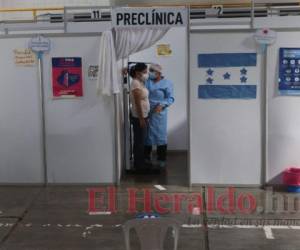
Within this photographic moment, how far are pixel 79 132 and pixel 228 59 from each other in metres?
2.13

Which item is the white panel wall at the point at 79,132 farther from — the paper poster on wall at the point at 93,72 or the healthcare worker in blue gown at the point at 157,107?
the healthcare worker in blue gown at the point at 157,107

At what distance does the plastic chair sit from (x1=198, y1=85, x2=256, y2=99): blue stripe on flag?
331cm

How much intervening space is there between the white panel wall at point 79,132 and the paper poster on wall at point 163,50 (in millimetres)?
2177

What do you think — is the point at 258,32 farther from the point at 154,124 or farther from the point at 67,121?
the point at 67,121

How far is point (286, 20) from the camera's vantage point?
6.93 metres

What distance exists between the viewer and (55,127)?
6.39 m

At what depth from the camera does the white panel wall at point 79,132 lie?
6234mm

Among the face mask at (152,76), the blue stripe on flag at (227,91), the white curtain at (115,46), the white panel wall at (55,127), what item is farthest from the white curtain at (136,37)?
the face mask at (152,76)

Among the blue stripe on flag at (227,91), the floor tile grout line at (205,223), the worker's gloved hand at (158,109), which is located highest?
the blue stripe on flag at (227,91)

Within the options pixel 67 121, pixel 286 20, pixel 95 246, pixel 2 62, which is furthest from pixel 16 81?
pixel 286 20

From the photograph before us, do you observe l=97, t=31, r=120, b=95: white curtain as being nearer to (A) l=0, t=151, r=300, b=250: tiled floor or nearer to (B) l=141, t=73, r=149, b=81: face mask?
(B) l=141, t=73, r=149, b=81: face mask

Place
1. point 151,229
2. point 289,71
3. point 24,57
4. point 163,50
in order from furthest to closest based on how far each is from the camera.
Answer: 1. point 163,50
2. point 24,57
3. point 289,71
4. point 151,229

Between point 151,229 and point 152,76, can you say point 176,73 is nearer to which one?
point 152,76

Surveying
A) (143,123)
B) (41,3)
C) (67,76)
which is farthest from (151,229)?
(41,3)
